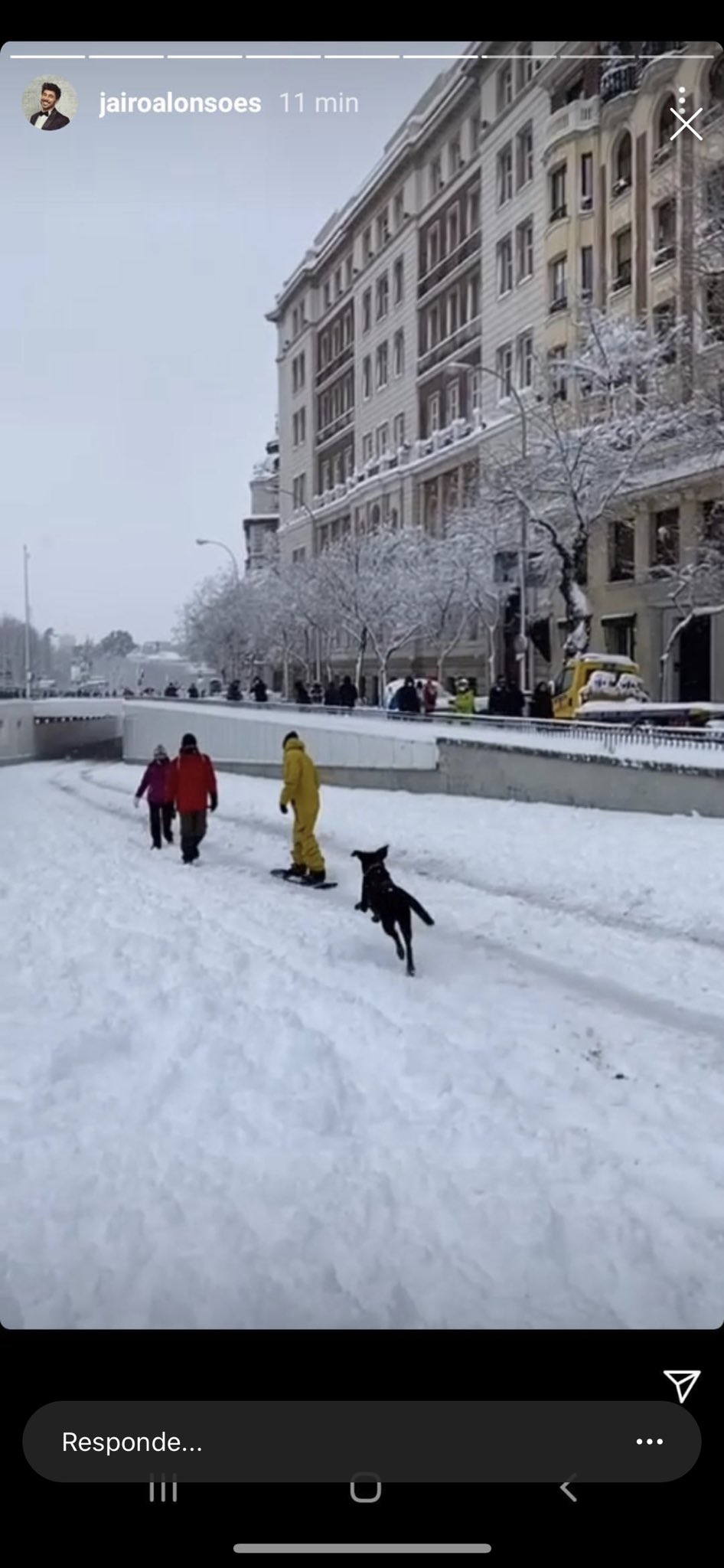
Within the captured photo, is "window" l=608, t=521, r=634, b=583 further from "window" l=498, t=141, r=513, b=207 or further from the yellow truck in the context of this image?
"window" l=498, t=141, r=513, b=207

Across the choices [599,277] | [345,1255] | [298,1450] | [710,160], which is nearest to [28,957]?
[345,1255]

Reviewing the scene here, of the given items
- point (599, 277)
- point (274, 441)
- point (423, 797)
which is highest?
point (599, 277)

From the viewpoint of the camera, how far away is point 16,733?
4.70 m

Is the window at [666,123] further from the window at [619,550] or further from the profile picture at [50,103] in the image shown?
the window at [619,550]

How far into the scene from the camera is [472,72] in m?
2.52

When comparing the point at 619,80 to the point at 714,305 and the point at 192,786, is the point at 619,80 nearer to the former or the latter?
the point at 714,305

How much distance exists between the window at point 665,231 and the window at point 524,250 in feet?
1.21

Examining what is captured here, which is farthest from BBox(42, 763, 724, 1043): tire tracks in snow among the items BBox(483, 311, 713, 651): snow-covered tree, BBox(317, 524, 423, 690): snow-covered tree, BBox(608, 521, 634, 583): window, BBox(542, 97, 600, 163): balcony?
BBox(542, 97, 600, 163): balcony

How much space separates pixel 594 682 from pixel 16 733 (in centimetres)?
259

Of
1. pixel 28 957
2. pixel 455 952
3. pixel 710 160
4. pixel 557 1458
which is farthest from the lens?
pixel 455 952

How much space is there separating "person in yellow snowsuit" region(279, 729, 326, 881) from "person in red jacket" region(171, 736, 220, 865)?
0.37m

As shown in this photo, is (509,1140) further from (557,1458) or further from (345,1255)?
(557,1458)

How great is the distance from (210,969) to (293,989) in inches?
16.0
